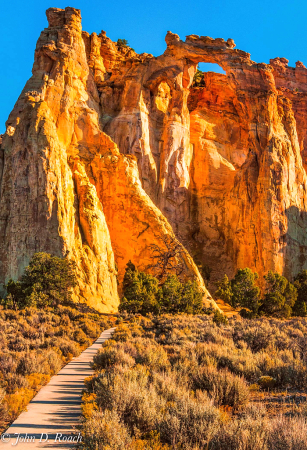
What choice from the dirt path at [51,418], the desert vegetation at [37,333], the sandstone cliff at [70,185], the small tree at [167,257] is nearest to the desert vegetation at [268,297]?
the sandstone cliff at [70,185]

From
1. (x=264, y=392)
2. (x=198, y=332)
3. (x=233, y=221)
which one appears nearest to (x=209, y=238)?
(x=233, y=221)

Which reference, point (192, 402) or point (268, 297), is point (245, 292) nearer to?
point (268, 297)

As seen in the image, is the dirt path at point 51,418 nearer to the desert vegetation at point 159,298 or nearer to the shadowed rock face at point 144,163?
the desert vegetation at point 159,298

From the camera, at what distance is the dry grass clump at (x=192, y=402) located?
18.2ft

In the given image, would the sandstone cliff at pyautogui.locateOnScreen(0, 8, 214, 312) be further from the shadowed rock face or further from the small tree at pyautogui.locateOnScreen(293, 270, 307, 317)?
the small tree at pyautogui.locateOnScreen(293, 270, 307, 317)

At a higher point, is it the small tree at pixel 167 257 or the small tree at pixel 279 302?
the small tree at pixel 167 257

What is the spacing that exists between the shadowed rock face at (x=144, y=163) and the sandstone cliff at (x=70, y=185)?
0.12 m

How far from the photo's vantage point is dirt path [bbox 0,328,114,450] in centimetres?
626

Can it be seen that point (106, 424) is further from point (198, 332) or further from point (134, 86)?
point (134, 86)

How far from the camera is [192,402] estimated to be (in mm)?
6574

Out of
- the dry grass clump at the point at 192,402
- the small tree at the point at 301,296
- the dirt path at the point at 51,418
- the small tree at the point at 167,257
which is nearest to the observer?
the dry grass clump at the point at 192,402

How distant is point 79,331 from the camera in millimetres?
18312

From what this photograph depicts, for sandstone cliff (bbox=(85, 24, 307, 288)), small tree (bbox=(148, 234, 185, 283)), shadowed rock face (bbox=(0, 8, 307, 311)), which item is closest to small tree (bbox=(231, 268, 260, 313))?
shadowed rock face (bbox=(0, 8, 307, 311))

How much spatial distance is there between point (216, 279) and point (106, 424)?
44.3m
